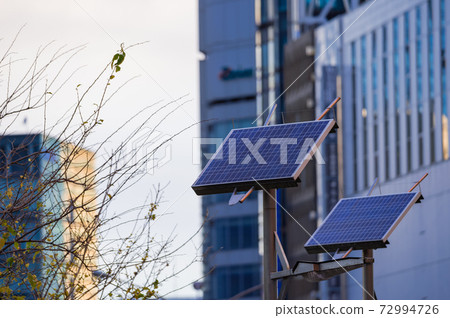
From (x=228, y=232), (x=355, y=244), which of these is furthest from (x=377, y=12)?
(x=355, y=244)

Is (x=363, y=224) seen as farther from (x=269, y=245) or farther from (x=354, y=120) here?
(x=354, y=120)

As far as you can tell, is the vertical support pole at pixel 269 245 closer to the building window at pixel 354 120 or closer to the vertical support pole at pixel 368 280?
the vertical support pole at pixel 368 280

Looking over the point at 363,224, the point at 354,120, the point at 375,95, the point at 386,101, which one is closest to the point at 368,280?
the point at 363,224

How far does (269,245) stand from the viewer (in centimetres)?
1931

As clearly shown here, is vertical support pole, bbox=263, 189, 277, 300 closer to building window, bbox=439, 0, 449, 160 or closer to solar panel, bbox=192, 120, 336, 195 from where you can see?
solar panel, bbox=192, 120, 336, 195

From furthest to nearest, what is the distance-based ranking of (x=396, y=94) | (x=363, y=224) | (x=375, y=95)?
(x=375, y=95), (x=396, y=94), (x=363, y=224)

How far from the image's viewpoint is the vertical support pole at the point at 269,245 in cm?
1895

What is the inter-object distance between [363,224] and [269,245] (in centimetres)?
585

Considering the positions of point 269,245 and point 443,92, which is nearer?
point 269,245

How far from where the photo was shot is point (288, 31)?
364 feet

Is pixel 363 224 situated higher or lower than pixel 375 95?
lower

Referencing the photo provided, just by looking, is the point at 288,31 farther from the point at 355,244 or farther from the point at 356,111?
the point at 355,244

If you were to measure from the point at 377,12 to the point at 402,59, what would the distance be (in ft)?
23.0

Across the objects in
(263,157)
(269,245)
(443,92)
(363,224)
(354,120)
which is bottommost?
(269,245)
